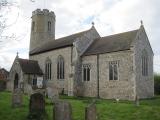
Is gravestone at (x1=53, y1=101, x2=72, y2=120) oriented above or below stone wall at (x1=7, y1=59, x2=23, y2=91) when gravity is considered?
below

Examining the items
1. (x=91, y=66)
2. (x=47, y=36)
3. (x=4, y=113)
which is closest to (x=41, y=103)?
(x=4, y=113)

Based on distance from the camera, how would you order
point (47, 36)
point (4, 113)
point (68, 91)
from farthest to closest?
1. point (47, 36)
2. point (68, 91)
3. point (4, 113)

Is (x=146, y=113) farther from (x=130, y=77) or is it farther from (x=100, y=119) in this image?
(x=130, y=77)

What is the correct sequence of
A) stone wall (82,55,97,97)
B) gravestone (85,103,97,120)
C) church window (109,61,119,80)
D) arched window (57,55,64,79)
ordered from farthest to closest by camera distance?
1. arched window (57,55,64,79)
2. stone wall (82,55,97,97)
3. church window (109,61,119,80)
4. gravestone (85,103,97,120)

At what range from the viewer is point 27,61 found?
42375 millimetres

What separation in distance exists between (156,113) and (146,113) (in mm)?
585

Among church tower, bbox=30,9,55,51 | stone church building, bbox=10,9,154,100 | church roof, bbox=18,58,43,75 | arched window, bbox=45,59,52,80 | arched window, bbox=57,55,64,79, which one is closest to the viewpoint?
stone church building, bbox=10,9,154,100

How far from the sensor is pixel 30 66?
41188 millimetres

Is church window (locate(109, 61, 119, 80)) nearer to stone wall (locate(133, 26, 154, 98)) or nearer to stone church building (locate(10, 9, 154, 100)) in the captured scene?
stone church building (locate(10, 9, 154, 100))

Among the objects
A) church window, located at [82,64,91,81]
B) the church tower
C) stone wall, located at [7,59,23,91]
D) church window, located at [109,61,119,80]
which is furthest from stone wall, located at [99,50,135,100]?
the church tower

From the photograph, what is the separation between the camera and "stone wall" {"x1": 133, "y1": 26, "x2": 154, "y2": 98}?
29.2 m

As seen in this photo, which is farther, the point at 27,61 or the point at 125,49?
the point at 27,61

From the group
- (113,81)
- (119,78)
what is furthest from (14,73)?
(119,78)

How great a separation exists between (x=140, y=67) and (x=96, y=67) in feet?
17.2
